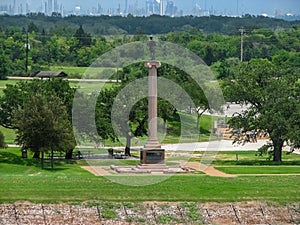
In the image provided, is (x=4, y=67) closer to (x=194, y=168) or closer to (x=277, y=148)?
(x=277, y=148)

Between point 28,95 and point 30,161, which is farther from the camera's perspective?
point 28,95

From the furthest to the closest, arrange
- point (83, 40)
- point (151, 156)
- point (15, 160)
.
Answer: point (83, 40) → point (15, 160) → point (151, 156)

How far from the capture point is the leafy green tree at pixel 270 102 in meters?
56.4

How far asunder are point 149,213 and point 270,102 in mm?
22790

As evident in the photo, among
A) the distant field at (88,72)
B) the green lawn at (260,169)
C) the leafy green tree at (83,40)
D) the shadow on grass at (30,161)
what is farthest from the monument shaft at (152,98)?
the leafy green tree at (83,40)

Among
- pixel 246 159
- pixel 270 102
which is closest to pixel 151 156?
pixel 270 102

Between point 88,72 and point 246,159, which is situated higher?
point 88,72

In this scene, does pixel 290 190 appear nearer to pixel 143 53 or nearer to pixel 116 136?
pixel 116 136

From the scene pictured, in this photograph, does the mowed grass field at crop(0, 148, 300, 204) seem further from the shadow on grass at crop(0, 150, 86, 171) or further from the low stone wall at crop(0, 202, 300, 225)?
the shadow on grass at crop(0, 150, 86, 171)

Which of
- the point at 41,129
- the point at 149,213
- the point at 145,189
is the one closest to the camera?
the point at 149,213

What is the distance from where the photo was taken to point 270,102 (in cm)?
5769

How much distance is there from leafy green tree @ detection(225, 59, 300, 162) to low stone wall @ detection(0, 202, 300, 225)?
18263mm

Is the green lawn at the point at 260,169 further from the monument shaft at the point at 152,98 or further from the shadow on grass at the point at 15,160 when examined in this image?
the shadow on grass at the point at 15,160

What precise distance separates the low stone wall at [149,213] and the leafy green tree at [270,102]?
18.3m
